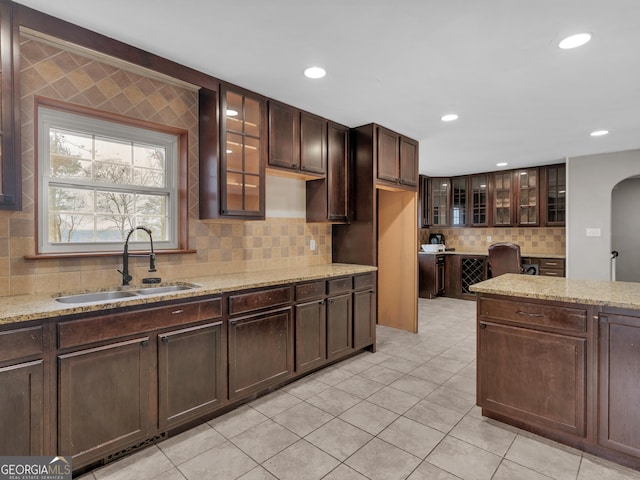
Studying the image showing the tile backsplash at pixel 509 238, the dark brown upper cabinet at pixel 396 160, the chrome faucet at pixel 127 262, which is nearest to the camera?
the chrome faucet at pixel 127 262

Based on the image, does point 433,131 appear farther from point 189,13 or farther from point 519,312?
point 189,13

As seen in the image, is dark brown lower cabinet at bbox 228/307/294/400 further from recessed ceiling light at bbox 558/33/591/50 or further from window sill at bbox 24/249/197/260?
recessed ceiling light at bbox 558/33/591/50

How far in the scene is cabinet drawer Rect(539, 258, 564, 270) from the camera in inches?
218

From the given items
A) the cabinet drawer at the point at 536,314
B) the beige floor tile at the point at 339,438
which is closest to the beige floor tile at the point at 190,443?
the beige floor tile at the point at 339,438

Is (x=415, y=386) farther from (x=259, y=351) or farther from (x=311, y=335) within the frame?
(x=259, y=351)

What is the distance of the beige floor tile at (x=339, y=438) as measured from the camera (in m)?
1.99

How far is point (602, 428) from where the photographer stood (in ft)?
6.15

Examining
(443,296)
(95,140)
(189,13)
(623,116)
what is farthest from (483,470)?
(443,296)

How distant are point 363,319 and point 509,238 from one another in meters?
4.67

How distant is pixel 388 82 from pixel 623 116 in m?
2.71

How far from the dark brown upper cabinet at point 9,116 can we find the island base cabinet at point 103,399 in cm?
93

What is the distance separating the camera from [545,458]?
A: 1911mm

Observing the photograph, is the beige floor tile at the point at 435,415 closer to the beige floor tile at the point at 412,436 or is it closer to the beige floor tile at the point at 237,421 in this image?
the beige floor tile at the point at 412,436

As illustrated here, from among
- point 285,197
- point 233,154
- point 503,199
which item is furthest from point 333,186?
point 503,199
